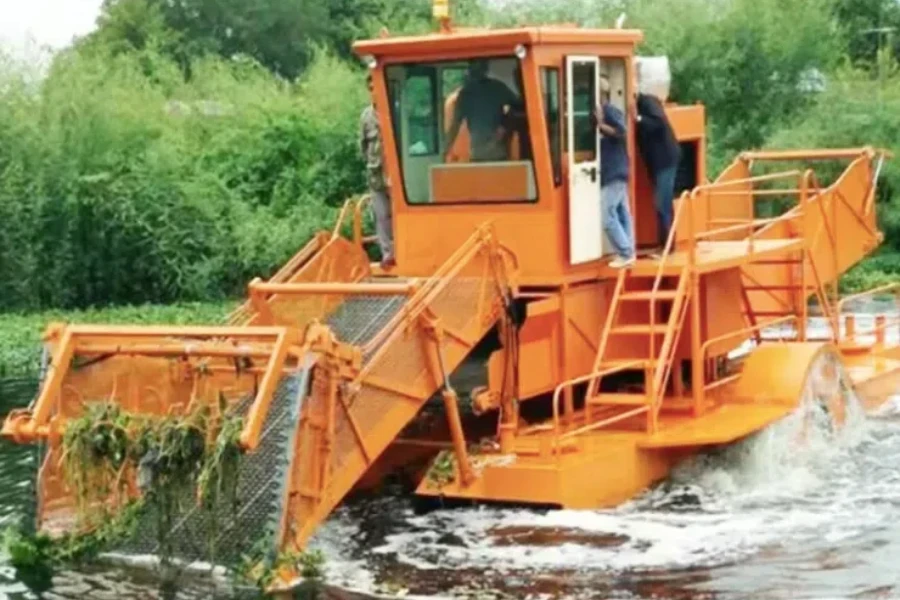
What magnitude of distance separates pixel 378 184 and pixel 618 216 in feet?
6.27

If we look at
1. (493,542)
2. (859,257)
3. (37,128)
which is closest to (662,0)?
(37,128)

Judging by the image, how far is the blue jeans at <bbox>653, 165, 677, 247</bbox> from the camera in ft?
47.9

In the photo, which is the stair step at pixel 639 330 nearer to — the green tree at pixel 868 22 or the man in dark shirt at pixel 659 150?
the man in dark shirt at pixel 659 150

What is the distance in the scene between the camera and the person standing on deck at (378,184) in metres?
14.4

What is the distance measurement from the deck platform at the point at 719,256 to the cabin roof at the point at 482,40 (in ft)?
5.66

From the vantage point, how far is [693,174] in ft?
52.3

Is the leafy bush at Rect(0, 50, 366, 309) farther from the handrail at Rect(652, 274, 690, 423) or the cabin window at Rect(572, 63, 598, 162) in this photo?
the handrail at Rect(652, 274, 690, 423)

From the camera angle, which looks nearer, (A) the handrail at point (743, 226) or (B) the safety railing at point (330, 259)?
(B) the safety railing at point (330, 259)

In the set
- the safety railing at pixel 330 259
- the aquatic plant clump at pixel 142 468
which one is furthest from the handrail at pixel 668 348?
the aquatic plant clump at pixel 142 468

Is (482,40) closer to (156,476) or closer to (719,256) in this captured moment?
(719,256)

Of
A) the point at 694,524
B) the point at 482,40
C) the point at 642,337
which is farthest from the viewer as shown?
the point at 642,337

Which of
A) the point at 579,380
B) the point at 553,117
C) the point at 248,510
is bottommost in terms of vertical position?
the point at 248,510

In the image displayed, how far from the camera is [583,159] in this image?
13719 millimetres

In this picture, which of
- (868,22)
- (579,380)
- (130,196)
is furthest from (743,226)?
(868,22)
